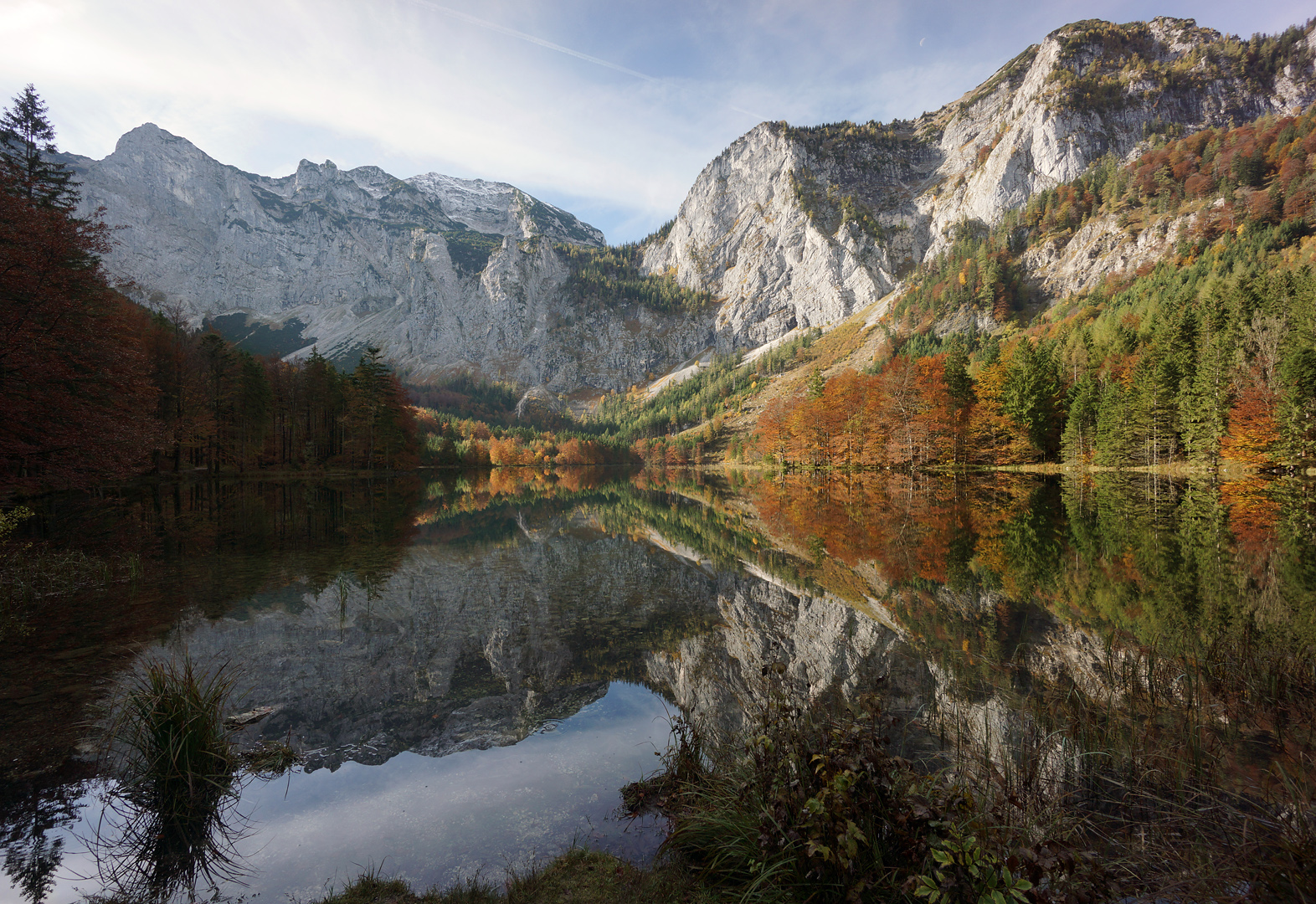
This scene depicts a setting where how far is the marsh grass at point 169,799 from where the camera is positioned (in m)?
3.95

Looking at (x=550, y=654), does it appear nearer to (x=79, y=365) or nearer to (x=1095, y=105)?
(x=79, y=365)

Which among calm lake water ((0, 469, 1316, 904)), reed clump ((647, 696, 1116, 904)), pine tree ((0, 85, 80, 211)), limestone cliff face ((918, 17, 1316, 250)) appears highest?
limestone cliff face ((918, 17, 1316, 250))

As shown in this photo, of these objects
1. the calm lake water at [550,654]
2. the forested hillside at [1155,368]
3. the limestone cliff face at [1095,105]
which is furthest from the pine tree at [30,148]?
the limestone cliff face at [1095,105]

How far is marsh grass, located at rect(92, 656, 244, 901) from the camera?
395 cm

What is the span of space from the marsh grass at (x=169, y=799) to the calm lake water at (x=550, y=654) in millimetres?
101

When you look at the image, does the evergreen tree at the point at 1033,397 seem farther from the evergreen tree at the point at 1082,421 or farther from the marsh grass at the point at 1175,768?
the marsh grass at the point at 1175,768

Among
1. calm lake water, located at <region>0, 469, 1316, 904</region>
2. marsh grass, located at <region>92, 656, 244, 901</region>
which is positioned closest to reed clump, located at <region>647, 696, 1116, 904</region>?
calm lake water, located at <region>0, 469, 1316, 904</region>

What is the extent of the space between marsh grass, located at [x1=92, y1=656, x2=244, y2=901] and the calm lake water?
0.33 ft

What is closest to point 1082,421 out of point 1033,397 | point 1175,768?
point 1033,397

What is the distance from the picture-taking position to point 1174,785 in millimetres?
4285

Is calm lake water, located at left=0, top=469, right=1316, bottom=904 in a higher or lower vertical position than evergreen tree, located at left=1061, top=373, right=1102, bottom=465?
lower

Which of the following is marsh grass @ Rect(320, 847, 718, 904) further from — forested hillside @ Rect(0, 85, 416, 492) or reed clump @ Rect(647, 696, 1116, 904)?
forested hillside @ Rect(0, 85, 416, 492)

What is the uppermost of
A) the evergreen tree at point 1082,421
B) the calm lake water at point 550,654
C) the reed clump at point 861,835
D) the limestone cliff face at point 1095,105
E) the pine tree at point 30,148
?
the limestone cliff face at point 1095,105

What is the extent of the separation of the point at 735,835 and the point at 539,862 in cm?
171
